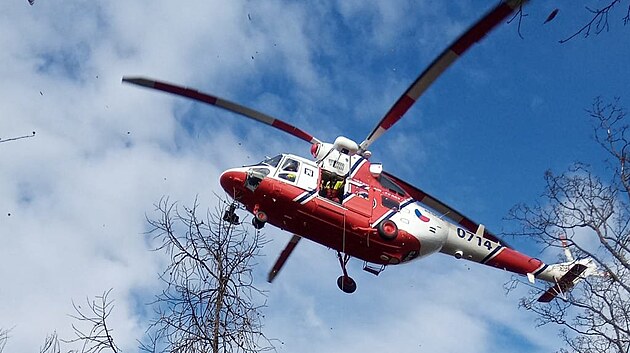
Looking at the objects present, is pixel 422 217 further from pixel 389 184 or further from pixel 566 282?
pixel 566 282

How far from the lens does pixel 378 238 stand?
1186cm

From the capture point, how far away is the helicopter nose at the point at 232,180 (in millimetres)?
11602

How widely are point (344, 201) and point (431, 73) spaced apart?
10.2 feet

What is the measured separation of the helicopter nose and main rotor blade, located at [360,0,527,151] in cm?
238

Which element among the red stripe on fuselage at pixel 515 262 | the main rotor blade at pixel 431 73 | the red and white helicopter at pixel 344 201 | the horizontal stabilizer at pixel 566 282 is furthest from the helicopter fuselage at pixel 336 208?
the horizontal stabilizer at pixel 566 282

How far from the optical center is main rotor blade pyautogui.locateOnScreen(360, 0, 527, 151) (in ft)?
25.0

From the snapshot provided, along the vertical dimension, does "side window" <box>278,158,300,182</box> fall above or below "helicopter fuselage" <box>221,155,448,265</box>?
above

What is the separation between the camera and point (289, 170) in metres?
12.0

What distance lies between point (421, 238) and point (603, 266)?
3.48 m

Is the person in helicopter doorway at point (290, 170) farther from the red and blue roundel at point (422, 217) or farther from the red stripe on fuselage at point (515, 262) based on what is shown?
the red stripe on fuselage at point (515, 262)

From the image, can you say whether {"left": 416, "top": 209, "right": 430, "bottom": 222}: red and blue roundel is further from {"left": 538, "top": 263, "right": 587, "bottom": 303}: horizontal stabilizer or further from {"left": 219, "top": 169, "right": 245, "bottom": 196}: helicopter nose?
{"left": 219, "top": 169, "right": 245, "bottom": 196}: helicopter nose

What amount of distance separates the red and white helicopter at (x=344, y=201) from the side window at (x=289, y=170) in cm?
2

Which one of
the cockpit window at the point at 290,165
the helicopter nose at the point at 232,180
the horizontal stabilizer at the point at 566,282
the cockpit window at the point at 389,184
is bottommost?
the horizontal stabilizer at the point at 566,282

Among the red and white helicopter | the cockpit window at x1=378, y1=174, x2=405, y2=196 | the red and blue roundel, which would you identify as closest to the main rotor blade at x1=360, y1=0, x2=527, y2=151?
the red and white helicopter
